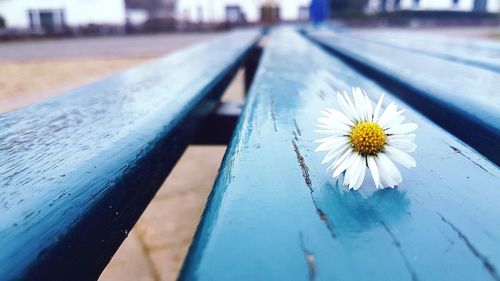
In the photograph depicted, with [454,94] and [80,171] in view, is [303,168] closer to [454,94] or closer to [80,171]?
[80,171]

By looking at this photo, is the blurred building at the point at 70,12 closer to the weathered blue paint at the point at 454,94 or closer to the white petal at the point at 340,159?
the weathered blue paint at the point at 454,94

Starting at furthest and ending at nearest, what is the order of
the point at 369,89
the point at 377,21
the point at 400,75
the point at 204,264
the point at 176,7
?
the point at 176,7
the point at 377,21
the point at 400,75
the point at 369,89
the point at 204,264

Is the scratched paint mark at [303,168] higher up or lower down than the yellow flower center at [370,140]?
lower down

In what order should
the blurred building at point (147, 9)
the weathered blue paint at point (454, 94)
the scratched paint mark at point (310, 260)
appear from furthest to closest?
the blurred building at point (147, 9) → the weathered blue paint at point (454, 94) → the scratched paint mark at point (310, 260)

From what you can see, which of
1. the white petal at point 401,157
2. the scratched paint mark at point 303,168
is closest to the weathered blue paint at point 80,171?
the scratched paint mark at point 303,168

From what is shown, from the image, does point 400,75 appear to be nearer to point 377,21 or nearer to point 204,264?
point 204,264

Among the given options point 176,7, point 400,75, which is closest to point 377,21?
point 176,7

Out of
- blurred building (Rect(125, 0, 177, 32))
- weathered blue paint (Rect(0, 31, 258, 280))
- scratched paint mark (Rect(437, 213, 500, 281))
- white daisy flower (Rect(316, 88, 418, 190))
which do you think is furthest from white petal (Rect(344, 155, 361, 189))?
blurred building (Rect(125, 0, 177, 32))
